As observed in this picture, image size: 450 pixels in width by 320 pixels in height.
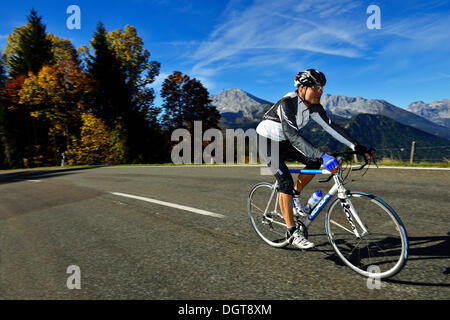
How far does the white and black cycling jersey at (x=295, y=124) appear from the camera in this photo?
2.89 m

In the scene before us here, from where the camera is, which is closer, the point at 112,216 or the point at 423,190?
the point at 112,216

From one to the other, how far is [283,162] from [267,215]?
945 mm

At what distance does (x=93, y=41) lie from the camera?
1170 inches

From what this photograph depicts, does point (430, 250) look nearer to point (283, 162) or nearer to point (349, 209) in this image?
point (349, 209)

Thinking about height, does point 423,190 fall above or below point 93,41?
below

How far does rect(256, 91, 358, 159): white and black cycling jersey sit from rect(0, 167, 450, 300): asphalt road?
4.15ft

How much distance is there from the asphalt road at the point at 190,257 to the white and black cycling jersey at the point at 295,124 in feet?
4.15

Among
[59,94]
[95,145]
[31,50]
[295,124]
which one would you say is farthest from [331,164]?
[31,50]

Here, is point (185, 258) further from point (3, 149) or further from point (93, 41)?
point (3, 149)

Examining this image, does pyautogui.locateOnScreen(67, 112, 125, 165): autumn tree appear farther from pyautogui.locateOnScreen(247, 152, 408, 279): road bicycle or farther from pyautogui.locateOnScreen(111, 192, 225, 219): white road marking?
pyautogui.locateOnScreen(247, 152, 408, 279): road bicycle

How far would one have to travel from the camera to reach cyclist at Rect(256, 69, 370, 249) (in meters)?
2.92

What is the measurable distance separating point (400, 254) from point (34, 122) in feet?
135

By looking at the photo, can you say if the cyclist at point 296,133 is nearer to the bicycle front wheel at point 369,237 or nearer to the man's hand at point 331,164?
the man's hand at point 331,164
